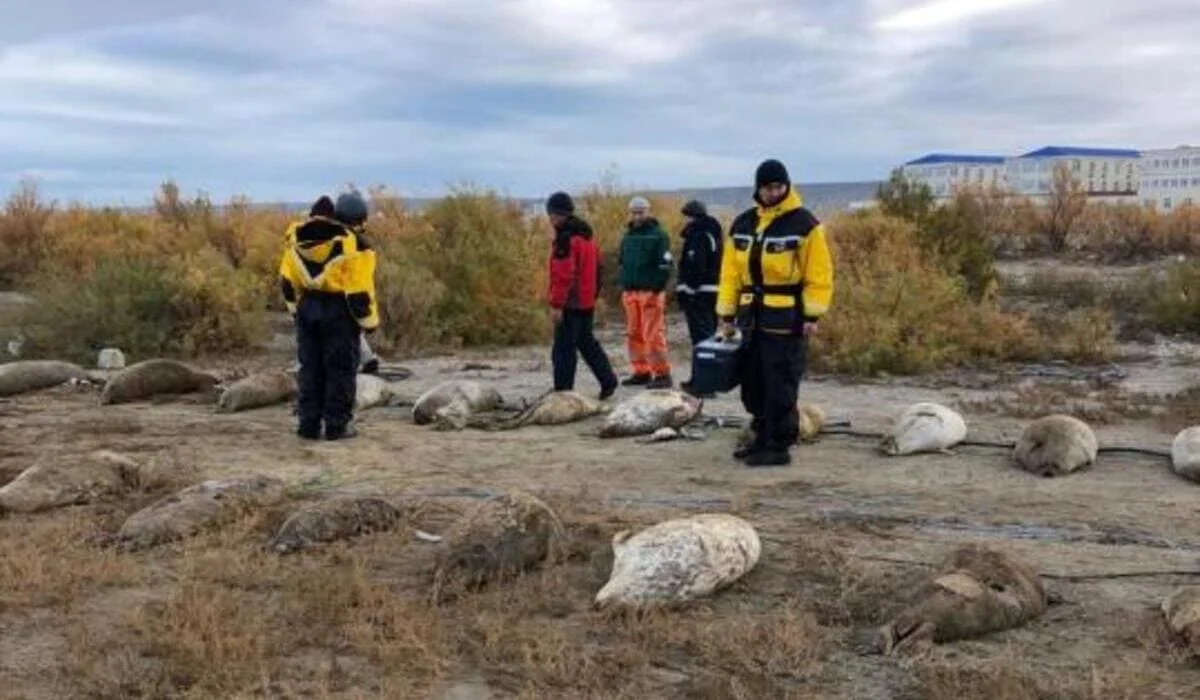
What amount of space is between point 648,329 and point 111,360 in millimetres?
6373

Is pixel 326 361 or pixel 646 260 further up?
pixel 646 260

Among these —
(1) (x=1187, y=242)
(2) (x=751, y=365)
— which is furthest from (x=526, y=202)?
(2) (x=751, y=365)

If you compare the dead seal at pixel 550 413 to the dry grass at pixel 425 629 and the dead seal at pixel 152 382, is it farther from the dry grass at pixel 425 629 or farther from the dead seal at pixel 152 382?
the dry grass at pixel 425 629

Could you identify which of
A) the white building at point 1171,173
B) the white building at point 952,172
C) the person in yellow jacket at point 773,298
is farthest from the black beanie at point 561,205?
the white building at point 1171,173

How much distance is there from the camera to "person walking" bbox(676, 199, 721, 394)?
1171 centimetres

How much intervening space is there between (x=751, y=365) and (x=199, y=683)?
14.9ft

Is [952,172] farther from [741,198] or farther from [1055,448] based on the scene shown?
[1055,448]

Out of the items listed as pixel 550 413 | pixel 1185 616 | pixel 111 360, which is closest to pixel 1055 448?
pixel 1185 616

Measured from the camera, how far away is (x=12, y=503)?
7145 mm

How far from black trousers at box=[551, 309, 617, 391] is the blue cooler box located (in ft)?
8.44

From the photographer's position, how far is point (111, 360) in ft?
47.2

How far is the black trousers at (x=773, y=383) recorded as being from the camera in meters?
8.08

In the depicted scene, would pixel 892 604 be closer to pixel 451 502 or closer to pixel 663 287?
pixel 451 502

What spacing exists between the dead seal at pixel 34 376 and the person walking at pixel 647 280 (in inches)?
216
